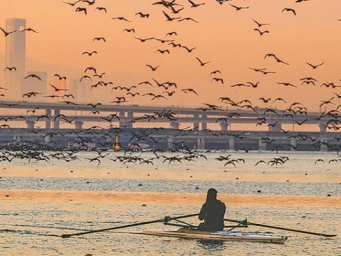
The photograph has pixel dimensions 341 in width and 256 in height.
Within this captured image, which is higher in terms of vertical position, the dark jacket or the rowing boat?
the dark jacket

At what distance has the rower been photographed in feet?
135

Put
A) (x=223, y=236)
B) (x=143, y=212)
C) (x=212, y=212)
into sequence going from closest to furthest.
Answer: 1. (x=212, y=212)
2. (x=223, y=236)
3. (x=143, y=212)

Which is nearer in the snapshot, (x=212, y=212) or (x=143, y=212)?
(x=212, y=212)

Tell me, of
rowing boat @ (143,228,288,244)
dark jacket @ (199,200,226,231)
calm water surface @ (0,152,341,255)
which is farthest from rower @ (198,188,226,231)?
calm water surface @ (0,152,341,255)

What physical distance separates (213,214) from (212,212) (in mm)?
272

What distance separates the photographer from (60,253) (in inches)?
A: 1620

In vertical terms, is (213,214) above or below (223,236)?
above

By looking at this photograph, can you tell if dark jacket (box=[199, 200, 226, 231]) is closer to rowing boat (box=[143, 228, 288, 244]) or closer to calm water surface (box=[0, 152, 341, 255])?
rowing boat (box=[143, 228, 288, 244])

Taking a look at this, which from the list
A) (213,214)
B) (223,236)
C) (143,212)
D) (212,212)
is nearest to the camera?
(212,212)

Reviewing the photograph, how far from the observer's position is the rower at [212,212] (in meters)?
41.2

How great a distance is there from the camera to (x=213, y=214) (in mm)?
42188

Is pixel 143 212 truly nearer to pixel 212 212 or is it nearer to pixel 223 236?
pixel 223 236

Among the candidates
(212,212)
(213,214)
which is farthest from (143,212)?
(212,212)

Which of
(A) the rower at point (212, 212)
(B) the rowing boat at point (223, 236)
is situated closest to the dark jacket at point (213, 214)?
(A) the rower at point (212, 212)
